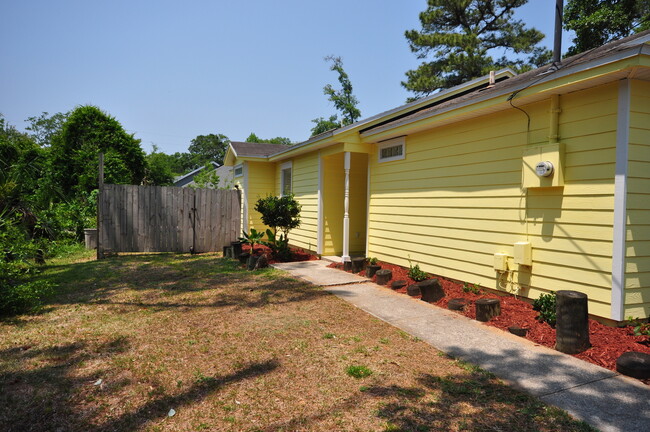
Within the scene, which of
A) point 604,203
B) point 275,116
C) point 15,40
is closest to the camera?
point 604,203

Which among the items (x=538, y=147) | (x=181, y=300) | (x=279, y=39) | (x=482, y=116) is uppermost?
(x=279, y=39)

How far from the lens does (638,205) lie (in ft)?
12.8

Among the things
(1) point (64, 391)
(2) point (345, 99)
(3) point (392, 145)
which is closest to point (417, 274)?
(3) point (392, 145)

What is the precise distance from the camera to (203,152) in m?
73.2

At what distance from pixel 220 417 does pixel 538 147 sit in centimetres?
442

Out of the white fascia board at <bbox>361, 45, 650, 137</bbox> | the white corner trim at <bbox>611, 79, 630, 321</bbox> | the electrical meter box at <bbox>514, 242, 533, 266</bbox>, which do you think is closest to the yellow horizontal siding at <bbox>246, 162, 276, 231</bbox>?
the white fascia board at <bbox>361, 45, 650, 137</bbox>

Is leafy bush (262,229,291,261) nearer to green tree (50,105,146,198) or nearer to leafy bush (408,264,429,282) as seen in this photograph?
leafy bush (408,264,429,282)

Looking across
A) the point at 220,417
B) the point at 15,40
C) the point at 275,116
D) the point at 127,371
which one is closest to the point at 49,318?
the point at 127,371

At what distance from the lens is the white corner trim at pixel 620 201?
12.5ft

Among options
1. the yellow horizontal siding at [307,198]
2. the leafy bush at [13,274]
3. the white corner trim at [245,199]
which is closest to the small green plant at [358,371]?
the leafy bush at [13,274]

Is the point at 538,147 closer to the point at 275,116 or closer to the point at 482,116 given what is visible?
the point at 482,116

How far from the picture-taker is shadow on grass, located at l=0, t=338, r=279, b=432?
2.53 metres

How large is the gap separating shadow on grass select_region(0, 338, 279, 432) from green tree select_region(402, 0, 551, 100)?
2247cm

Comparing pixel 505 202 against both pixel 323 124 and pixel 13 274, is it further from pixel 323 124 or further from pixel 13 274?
pixel 323 124
